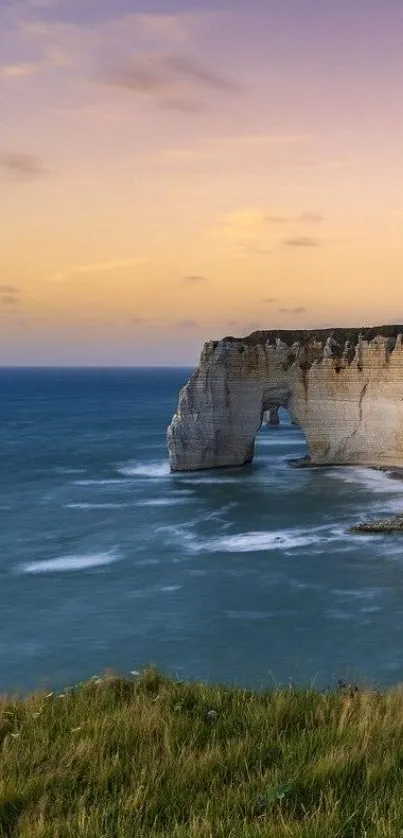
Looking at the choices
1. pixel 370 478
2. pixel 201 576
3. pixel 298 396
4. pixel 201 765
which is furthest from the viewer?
pixel 298 396

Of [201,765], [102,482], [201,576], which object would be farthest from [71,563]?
[201,765]

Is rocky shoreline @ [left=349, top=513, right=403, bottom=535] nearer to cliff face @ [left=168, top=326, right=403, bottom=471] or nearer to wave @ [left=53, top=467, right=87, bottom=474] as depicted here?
cliff face @ [left=168, top=326, right=403, bottom=471]

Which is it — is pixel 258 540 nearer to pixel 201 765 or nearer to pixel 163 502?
pixel 163 502

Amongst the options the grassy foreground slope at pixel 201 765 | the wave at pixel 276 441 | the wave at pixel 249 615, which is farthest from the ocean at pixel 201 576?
the wave at pixel 276 441

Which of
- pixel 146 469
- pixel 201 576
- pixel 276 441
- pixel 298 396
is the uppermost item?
pixel 298 396

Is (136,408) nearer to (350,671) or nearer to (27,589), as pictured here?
(27,589)

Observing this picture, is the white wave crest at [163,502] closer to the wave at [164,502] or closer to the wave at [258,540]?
the wave at [164,502]

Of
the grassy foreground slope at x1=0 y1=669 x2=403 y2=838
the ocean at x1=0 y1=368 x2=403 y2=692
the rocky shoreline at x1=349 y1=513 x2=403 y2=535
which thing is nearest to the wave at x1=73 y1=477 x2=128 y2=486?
the ocean at x1=0 y1=368 x2=403 y2=692
